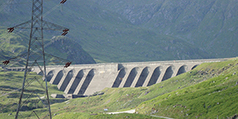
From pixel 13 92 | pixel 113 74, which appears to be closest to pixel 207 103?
pixel 113 74

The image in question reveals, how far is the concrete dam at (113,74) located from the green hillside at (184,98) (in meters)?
13.3

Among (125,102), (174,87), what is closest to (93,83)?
(125,102)

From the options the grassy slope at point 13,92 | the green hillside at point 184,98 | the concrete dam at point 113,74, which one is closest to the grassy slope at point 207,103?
the green hillside at point 184,98

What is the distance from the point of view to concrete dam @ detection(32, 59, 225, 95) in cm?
11884

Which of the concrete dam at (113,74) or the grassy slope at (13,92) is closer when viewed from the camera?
the grassy slope at (13,92)

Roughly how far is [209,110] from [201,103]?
10.7 feet

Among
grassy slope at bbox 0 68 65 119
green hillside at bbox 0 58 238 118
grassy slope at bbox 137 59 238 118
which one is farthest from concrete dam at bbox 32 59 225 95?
grassy slope at bbox 137 59 238 118

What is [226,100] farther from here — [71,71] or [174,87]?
[71,71]

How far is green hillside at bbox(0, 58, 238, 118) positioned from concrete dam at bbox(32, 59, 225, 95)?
13.3 meters

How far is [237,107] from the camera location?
4284 cm

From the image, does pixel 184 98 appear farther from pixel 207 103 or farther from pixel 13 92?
pixel 13 92

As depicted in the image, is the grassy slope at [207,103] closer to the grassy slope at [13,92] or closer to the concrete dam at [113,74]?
the grassy slope at [13,92]

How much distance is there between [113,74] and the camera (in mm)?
140625

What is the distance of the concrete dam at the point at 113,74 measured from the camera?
119 meters
